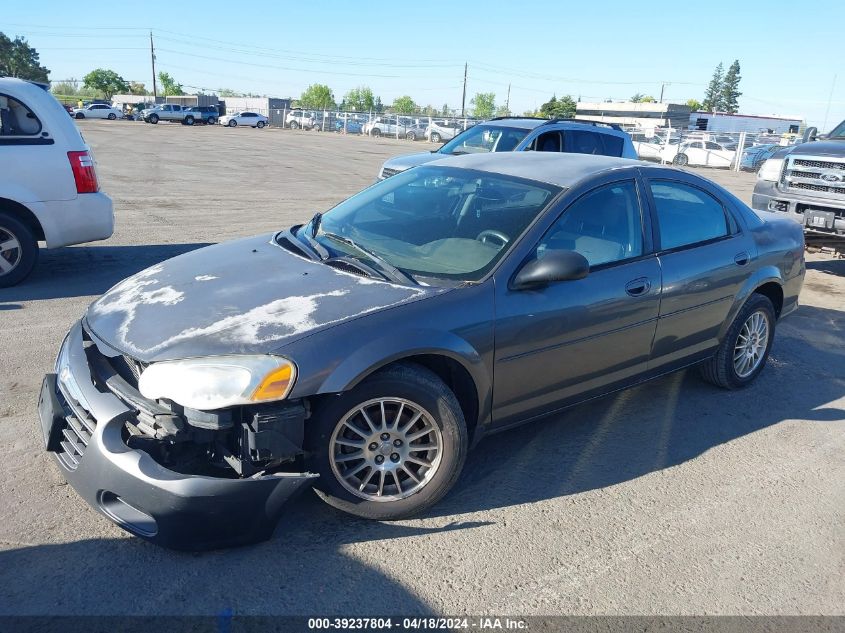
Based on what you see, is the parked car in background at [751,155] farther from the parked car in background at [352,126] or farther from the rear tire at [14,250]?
the parked car in background at [352,126]

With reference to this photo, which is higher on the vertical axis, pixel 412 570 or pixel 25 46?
pixel 25 46

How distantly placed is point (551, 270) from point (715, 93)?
143 m

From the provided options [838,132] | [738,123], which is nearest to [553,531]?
[838,132]

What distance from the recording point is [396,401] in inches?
123

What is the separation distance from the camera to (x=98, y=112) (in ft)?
197

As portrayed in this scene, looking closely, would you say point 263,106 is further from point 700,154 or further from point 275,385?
point 275,385

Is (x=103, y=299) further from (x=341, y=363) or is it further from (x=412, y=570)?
(x=412, y=570)

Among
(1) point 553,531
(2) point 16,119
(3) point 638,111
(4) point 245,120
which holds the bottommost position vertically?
(4) point 245,120

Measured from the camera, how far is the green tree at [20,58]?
8738 centimetres

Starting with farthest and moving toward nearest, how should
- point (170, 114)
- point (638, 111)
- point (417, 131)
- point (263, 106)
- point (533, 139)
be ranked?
point (638, 111) → point (263, 106) → point (170, 114) → point (417, 131) → point (533, 139)

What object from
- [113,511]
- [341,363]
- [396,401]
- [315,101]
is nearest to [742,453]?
[396,401]

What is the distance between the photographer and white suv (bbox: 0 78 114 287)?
6.55m

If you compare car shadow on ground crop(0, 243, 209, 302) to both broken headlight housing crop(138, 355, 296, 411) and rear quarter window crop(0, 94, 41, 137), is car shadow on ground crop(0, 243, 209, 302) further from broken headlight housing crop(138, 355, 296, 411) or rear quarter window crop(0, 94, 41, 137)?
broken headlight housing crop(138, 355, 296, 411)

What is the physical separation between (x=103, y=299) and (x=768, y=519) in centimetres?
357
